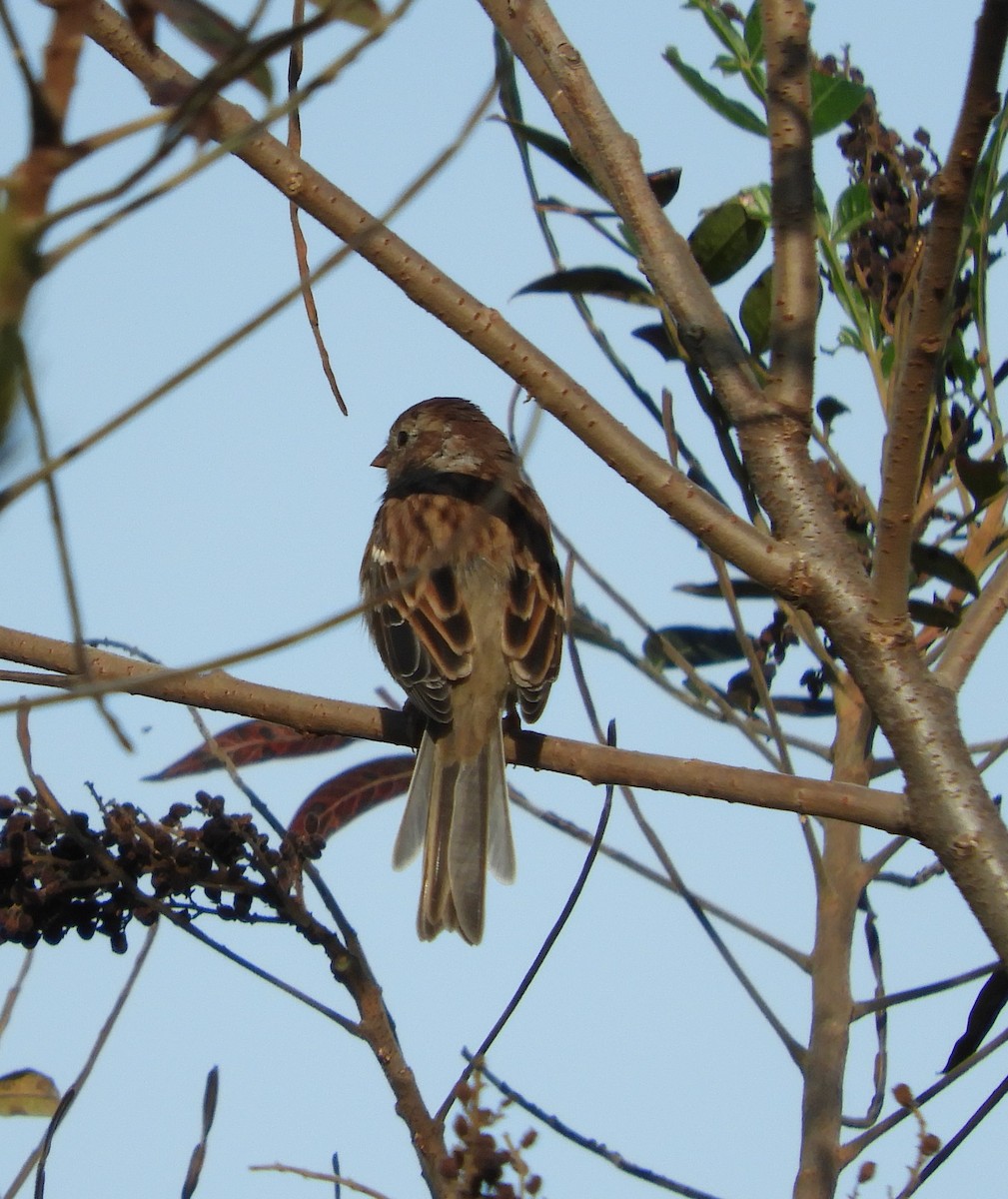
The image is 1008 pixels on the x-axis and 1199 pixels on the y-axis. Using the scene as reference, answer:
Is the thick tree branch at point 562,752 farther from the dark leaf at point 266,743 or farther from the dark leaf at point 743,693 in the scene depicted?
the dark leaf at point 743,693

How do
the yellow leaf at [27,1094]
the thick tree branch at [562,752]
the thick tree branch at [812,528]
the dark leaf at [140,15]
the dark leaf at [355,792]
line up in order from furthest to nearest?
the dark leaf at [355,792] → the yellow leaf at [27,1094] → the thick tree branch at [562,752] → the thick tree branch at [812,528] → the dark leaf at [140,15]

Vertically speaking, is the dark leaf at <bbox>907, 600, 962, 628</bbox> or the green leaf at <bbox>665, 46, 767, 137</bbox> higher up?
the green leaf at <bbox>665, 46, 767, 137</bbox>

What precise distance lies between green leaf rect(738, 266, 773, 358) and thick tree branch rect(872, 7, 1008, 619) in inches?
37.1

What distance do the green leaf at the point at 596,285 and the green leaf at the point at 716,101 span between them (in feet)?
1.76

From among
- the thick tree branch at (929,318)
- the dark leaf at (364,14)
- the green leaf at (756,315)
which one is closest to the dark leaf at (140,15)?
the dark leaf at (364,14)

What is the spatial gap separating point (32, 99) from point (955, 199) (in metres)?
1.49

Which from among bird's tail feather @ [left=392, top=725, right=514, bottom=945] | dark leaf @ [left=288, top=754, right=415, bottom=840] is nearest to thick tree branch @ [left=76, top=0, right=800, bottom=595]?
dark leaf @ [left=288, top=754, right=415, bottom=840]

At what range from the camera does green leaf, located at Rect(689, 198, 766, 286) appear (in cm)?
332

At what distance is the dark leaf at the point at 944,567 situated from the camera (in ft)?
10.5

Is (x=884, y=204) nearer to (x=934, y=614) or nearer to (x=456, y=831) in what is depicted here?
(x=934, y=614)

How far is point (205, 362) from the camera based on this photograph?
3.35 ft

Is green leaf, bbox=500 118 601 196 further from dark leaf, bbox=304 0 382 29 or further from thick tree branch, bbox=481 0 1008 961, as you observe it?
dark leaf, bbox=304 0 382 29

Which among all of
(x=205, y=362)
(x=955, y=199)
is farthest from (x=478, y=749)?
(x=205, y=362)

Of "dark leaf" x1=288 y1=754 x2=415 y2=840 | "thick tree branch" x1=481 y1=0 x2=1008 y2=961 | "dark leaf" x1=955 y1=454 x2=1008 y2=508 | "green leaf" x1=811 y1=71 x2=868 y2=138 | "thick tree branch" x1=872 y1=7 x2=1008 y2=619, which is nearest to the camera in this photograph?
"thick tree branch" x1=872 y1=7 x2=1008 y2=619
